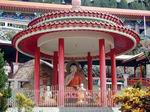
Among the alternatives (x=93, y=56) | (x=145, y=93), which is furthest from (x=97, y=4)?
(x=145, y=93)

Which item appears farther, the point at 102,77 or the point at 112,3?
the point at 112,3

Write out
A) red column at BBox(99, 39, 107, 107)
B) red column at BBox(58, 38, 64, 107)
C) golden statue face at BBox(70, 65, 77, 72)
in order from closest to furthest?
red column at BBox(58, 38, 64, 107), red column at BBox(99, 39, 107, 107), golden statue face at BBox(70, 65, 77, 72)

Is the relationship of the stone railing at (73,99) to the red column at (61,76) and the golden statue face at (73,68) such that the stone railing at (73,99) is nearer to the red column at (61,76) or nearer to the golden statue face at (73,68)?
the red column at (61,76)

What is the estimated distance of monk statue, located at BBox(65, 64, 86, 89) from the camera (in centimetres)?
1499

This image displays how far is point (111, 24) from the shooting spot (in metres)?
13.6

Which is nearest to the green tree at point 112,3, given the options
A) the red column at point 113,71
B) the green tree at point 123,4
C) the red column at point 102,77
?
the green tree at point 123,4

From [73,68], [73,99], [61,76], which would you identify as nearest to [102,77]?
[73,99]

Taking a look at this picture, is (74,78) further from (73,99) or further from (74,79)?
(73,99)

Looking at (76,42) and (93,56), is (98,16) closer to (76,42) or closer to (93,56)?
(76,42)

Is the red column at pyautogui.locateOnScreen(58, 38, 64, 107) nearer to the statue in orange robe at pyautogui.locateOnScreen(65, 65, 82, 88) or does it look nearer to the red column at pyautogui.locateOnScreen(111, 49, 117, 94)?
the statue in orange robe at pyautogui.locateOnScreen(65, 65, 82, 88)

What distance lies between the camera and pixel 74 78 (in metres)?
15.1

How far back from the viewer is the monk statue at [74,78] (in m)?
15.0

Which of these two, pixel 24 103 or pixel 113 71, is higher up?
pixel 113 71

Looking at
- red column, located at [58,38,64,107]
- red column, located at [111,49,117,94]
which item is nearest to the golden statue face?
red column, located at [111,49,117,94]
